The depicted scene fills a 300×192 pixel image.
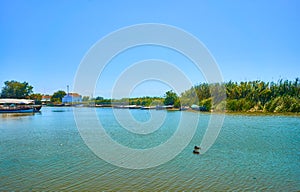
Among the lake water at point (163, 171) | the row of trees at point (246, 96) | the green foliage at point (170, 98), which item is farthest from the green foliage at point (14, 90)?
the lake water at point (163, 171)

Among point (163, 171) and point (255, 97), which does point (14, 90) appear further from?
point (163, 171)

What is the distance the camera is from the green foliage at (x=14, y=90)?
7556 cm

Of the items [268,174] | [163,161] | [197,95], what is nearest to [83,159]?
[163,161]

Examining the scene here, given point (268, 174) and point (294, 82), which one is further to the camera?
point (294, 82)

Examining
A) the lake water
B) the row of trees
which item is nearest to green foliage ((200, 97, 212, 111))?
the row of trees

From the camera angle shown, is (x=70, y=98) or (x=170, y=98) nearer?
(x=170, y=98)

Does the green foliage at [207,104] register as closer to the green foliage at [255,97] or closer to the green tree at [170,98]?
the green foliage at [255,97]

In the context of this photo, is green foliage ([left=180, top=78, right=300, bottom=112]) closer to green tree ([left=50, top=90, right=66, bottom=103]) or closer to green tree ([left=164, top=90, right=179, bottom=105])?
green tree ([left=164, top=90, right=179, bottom=105])

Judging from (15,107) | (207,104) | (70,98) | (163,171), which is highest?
(70,98)

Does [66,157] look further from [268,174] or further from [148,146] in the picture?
[268,174]

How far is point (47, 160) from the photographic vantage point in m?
10.8

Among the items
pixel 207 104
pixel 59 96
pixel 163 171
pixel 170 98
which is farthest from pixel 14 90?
pixel 163 171

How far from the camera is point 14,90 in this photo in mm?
75438

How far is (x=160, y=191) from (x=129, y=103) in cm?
8723
